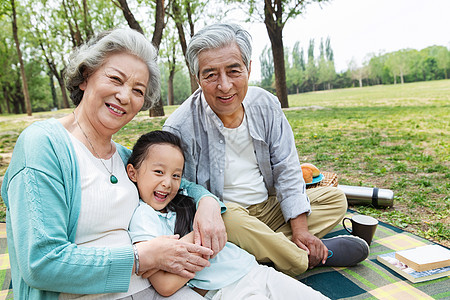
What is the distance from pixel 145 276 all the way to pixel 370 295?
154 centimetres

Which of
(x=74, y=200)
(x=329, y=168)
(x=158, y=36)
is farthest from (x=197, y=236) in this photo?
(x=158, y=36)

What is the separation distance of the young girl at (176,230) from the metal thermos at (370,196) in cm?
221

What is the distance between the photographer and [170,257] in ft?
5.04

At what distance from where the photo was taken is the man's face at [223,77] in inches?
86.6

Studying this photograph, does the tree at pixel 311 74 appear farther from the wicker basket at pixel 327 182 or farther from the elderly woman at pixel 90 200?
the elderly woman at pixel 90 200

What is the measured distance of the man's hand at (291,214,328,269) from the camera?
7.70 feet

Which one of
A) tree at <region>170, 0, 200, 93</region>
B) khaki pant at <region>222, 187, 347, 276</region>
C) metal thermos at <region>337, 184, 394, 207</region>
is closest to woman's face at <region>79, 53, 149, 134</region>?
khaki pant at <region>222, 187, 347, 276</region>

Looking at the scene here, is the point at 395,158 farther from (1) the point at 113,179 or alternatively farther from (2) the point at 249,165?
(1) the point at 113,179

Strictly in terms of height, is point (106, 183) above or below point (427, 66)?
below

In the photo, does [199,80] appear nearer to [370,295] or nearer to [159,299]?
[159,299]

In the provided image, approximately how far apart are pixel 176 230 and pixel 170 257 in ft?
1.22

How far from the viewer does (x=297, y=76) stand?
68.8 metres

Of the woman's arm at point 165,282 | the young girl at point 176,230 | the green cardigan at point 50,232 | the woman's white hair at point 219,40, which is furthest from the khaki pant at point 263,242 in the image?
the woman's white hair at point 219,40

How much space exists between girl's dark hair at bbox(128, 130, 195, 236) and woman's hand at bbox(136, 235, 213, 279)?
298mm
